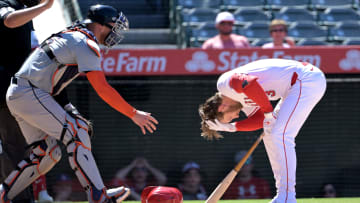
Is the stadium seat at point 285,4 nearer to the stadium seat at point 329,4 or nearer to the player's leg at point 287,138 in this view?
the stadium seat at point 329,4

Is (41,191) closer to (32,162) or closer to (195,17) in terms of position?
(32,162)

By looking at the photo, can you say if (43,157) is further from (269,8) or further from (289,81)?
(269,8)

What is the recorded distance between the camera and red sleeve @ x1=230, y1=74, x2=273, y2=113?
421cm

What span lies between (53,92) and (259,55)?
3.65 m

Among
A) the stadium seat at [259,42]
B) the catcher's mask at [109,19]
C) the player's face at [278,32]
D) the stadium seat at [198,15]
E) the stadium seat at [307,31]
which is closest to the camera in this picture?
the catcher's mask at [109,19]

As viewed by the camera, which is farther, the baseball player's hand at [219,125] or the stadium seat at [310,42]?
the stadium seat at [310,42]

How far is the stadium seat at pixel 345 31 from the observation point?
31.7 feet

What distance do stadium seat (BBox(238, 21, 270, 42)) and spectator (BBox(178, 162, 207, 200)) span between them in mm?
2766

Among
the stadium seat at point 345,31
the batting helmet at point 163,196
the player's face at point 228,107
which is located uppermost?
the player's face at point 228,107

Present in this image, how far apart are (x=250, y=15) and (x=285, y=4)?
2.71 ft

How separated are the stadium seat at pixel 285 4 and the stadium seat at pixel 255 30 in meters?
0.91

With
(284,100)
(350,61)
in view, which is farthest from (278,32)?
(284,100)

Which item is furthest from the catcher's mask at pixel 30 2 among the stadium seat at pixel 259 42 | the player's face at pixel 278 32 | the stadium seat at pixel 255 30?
the stadium seat at pixel 255 30

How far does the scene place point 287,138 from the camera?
440cm
